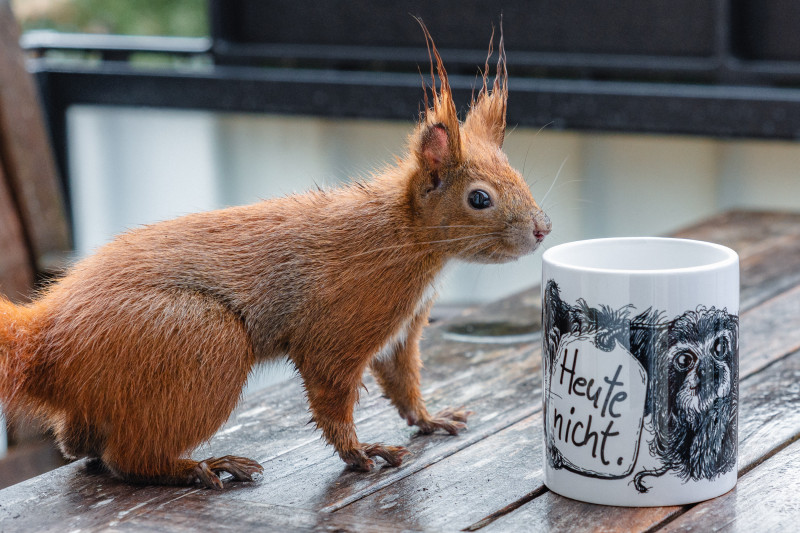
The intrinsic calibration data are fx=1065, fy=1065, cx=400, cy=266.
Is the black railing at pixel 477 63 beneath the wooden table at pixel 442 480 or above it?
above

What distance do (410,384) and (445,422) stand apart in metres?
0.06

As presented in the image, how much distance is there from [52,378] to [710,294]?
62 cm

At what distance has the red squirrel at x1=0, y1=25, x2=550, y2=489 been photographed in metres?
1.01

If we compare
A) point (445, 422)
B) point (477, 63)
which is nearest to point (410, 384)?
point (445, 422)

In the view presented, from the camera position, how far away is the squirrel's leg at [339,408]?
105 centimetres

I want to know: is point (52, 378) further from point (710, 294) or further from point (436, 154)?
point (710, 294)

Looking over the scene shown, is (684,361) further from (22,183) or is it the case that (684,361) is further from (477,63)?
(22,183)

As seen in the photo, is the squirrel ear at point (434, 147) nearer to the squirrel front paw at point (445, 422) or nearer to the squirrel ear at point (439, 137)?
the squirrel ear at point (439, 137)

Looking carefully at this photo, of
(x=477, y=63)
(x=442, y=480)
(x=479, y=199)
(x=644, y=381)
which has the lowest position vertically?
(x=442, y=480)

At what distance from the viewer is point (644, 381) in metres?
0.88

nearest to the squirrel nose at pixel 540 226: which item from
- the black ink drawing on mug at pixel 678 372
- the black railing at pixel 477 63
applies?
the black ink drawing on mug at pixel 678 372

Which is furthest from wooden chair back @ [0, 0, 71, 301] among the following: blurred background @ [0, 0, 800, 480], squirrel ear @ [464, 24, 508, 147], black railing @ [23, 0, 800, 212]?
squirrel ear @ [464, 24, 508, 147]

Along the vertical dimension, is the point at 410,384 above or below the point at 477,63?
below

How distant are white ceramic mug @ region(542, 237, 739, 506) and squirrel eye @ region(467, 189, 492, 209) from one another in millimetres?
195
